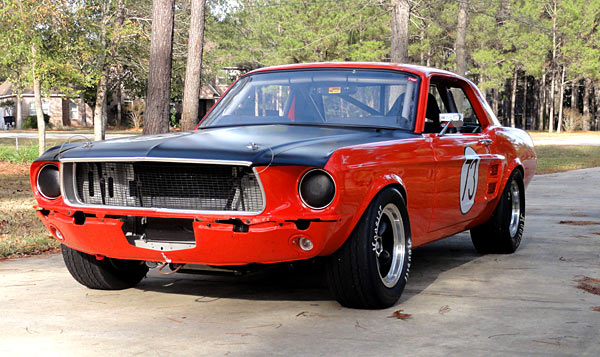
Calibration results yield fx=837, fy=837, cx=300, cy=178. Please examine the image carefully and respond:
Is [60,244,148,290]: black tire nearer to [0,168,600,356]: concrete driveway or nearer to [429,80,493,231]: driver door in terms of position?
[0,168,600,356]: concrete driveway

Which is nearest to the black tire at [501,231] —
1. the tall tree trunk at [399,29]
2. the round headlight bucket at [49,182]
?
the round headlight bucket at [49,182]

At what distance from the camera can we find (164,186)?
497 cm

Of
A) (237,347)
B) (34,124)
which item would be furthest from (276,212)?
(34,124)

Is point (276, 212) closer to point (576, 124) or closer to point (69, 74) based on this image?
point (69, 74)

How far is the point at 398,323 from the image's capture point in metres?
4.84

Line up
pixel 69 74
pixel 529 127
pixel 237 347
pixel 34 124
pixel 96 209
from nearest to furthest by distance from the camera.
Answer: pixel 237 347 < pixel 96 209 < pixel 69 74 < pixel 34 124 < pixel 529 127

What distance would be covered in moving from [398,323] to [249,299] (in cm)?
116

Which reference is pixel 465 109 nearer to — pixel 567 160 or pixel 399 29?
pixel 399 29

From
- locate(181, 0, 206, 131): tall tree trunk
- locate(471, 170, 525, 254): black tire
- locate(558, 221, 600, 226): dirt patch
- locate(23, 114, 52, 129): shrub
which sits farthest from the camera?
locate(23, 114, 52, 129): shrub

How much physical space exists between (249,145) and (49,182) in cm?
142

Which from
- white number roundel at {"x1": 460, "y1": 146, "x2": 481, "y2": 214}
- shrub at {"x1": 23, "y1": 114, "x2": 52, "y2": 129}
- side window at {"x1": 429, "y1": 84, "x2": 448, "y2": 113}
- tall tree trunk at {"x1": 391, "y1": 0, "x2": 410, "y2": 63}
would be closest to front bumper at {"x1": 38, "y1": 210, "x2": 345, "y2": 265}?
white number roundel at {"x1": 460, "y1": 146, "x2": 481, "y2": 214}

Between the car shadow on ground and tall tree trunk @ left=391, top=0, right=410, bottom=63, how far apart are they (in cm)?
1620

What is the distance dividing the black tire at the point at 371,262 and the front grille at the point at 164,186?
625 millimetres

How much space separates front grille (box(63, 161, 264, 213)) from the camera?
15.7 ft
